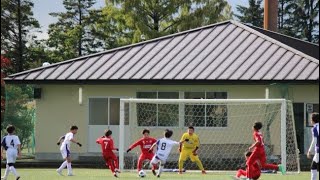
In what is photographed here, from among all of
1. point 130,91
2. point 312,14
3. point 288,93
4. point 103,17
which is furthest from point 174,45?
point 312,14

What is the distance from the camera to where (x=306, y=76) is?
2811 centimetres

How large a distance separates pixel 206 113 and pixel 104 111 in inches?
160

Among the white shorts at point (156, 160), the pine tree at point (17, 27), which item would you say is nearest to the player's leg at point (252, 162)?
the white shorts at point (156, 160)

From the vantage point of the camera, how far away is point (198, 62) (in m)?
30.7

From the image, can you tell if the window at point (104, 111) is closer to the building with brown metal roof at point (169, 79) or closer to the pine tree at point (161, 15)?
the building with brown metal roof at point (169, 79)

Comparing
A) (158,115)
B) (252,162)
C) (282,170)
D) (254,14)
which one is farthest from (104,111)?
(254,14)

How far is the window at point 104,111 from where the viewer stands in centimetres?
3044

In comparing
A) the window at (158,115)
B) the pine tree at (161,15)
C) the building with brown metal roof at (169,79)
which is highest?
the pine tree at (161,15)

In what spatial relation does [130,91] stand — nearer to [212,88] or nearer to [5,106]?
[212,88]

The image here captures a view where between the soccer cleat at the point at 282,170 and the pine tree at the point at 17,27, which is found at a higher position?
the pine tree at the point at 17,27

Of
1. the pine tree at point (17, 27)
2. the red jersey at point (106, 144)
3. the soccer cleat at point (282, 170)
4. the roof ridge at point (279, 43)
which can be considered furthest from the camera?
the pine tree at point (17, 27)

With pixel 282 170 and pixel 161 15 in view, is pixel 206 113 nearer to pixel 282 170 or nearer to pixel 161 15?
pixel 282 170

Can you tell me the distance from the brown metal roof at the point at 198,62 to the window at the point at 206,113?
91 centimetres

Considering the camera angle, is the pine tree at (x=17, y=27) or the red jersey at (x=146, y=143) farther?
the pine tree at (x=17, y=27)
